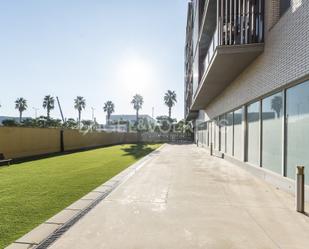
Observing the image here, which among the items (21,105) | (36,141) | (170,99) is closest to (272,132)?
(36,141)

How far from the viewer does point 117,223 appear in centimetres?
483

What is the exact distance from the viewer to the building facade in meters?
6.86

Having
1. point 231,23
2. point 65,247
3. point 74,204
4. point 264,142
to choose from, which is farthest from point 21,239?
point 231,23

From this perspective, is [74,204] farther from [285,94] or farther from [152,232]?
[285,94]

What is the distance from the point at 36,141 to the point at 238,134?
14.3 metres

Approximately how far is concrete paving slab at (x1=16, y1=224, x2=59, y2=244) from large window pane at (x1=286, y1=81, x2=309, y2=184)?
19.1 feet

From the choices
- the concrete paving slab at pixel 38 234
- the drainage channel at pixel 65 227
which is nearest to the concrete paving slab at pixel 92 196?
the drainage channel at pixel 65 227

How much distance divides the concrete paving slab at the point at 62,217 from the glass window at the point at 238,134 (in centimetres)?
936

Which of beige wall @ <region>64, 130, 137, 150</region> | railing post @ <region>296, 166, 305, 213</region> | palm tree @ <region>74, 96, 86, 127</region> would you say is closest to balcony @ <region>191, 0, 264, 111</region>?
railing post @ <region>296, 166, 305, 213</region>

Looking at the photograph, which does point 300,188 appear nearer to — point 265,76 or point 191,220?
point 191,220

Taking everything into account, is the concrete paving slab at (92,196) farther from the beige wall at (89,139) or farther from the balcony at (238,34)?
the beige wall at (89,139)

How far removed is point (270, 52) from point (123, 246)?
767 cm

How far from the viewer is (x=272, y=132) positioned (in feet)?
28.9

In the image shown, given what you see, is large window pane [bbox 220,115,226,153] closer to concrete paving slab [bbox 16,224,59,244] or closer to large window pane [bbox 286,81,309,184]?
large window pane [bbox 286,81,309,184]
